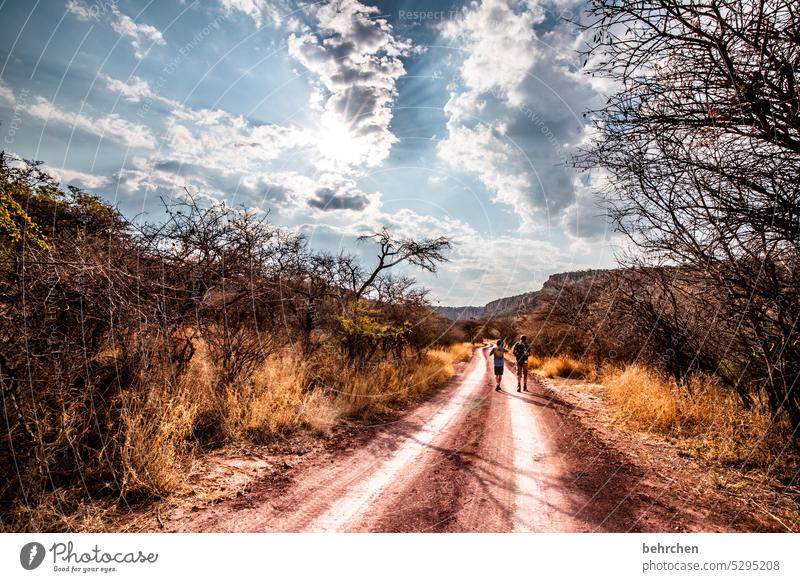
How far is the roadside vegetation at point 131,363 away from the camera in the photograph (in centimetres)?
307

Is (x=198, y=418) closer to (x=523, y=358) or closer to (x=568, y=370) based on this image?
(x=523, y=358)

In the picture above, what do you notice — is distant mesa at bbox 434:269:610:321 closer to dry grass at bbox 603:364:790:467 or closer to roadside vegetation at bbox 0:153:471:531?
dry grass at bbox 603:364:790:467

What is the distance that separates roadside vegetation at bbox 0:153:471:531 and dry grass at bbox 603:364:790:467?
5748mm

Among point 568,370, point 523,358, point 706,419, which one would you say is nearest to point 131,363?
point 706,419

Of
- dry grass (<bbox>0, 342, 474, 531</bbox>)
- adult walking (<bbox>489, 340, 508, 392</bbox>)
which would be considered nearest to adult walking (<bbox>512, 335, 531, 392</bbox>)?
adult walking (<bbox>489, 340, 508, 392</bbox>)

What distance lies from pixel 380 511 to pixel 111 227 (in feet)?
16.9

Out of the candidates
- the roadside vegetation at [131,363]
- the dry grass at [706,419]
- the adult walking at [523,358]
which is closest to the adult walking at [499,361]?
the adult walking at [523,358]

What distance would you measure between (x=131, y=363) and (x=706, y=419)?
9.01 meters

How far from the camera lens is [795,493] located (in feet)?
12.4

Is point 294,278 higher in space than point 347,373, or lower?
higher

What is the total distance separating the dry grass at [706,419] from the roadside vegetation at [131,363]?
5.75 metres
